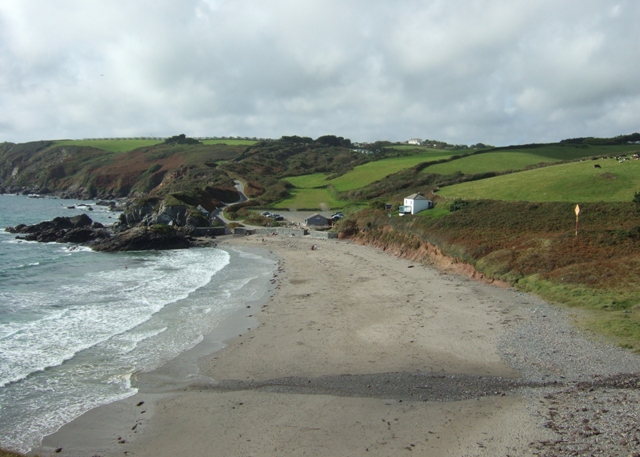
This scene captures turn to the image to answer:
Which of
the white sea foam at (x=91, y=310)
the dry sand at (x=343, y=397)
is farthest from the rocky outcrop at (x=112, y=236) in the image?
the dry sand at (x=343, y=397)

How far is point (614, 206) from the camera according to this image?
34.3 meters

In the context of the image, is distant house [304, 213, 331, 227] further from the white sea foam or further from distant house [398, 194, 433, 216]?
the white sea foam

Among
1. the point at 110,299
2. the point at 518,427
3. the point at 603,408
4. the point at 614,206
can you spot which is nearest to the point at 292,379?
the point at 518,427

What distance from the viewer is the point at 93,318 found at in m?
23.5

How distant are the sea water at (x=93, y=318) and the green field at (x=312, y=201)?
29307 millimetres

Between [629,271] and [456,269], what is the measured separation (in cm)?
1049

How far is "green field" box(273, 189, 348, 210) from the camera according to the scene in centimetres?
7394

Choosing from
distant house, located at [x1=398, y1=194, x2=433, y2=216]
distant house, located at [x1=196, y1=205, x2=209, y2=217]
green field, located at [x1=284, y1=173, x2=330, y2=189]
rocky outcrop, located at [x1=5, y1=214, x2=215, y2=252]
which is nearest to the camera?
distant house, located at [x1=398, y1=194, x2=433, y2=216]

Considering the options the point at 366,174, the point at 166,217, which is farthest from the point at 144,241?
A: the point at 366,174

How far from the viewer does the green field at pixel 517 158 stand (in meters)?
71.4

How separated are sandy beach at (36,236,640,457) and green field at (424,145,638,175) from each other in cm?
5054

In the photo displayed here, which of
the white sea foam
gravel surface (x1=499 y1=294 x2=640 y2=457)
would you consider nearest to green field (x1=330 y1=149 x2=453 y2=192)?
the white sea foam

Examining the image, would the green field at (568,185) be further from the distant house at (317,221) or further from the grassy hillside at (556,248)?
the distant house at (317,221)

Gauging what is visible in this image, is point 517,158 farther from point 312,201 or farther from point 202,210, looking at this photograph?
point 202,210
